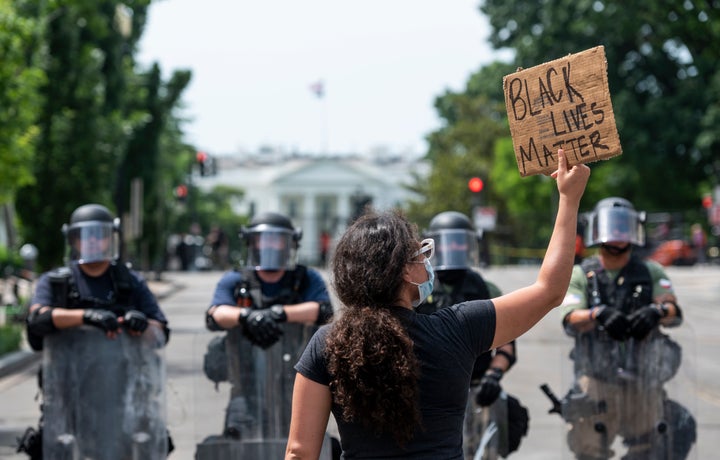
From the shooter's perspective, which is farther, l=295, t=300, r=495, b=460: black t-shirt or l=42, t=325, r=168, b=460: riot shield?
l=42, t=325, r=168, b=460: riot shield

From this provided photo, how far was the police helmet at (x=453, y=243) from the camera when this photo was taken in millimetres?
6077

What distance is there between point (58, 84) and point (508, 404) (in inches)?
522

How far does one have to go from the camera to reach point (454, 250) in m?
6.13

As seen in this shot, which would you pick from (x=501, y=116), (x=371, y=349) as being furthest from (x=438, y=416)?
(x=501, y=116)

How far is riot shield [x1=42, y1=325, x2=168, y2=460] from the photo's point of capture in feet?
18.9

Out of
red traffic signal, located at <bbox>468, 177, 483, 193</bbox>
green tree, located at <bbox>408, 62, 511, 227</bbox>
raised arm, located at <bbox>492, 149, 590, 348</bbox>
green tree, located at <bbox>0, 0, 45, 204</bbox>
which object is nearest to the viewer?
raised arm, located at <bbox>492, 149, 590, 348</bbox>

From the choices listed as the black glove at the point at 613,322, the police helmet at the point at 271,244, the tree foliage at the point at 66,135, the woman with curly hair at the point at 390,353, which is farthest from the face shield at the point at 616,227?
the tree foliage at the point at 66,135

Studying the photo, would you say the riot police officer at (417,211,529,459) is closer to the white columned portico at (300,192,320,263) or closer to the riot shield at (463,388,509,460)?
the riot shield at (463,388,509,460)

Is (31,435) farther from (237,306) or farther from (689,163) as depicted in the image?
(689,163)

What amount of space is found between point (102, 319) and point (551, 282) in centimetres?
309

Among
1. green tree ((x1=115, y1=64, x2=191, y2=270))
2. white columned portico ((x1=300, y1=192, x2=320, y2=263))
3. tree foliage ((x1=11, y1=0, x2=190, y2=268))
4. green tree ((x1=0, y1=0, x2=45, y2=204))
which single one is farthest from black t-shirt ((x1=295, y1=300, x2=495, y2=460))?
white columned portico ((x1=300, y1=192, x2=320, y2=263))

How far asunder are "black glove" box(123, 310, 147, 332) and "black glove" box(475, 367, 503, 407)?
66.3 inches

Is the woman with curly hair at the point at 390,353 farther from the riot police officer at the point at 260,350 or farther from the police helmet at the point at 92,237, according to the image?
the police helmet at the point at 92,237

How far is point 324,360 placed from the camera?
116 inches
